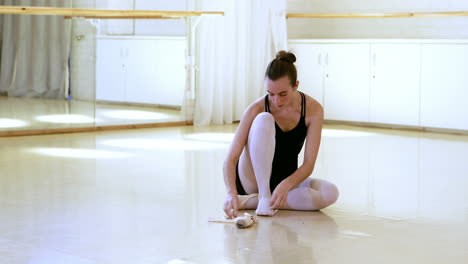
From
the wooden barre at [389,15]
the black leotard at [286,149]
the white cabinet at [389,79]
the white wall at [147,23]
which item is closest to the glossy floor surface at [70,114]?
the white wall at [147,23]

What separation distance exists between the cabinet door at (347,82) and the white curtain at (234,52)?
19.4 inches

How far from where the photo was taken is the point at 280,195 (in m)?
3.18

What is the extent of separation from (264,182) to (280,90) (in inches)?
15.3

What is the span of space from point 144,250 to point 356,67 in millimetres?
4607

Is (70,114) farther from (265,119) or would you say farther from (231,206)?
(231,206)

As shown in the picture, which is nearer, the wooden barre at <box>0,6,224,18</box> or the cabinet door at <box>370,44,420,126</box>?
the wooden barre at <box>0,6,224,18</box>

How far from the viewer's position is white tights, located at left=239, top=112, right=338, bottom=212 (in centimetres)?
322

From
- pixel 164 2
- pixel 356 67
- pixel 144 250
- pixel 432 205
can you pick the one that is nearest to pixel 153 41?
pixel 164 2

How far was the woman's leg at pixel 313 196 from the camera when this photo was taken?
3.35 meters

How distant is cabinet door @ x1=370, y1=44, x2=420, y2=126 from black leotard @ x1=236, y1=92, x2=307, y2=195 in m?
3.49

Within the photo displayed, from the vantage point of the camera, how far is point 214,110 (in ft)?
23.1

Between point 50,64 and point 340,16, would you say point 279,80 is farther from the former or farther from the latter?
point 340,16

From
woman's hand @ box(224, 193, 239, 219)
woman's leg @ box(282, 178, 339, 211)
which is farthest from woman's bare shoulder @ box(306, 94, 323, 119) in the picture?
woman's hand @ box(224, 193, 239, 219)

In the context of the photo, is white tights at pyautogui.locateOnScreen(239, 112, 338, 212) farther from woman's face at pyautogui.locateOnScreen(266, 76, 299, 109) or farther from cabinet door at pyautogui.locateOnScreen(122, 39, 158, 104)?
cabinet door at pyautogui.locateOnScreen(122, 39, 158, 104)
